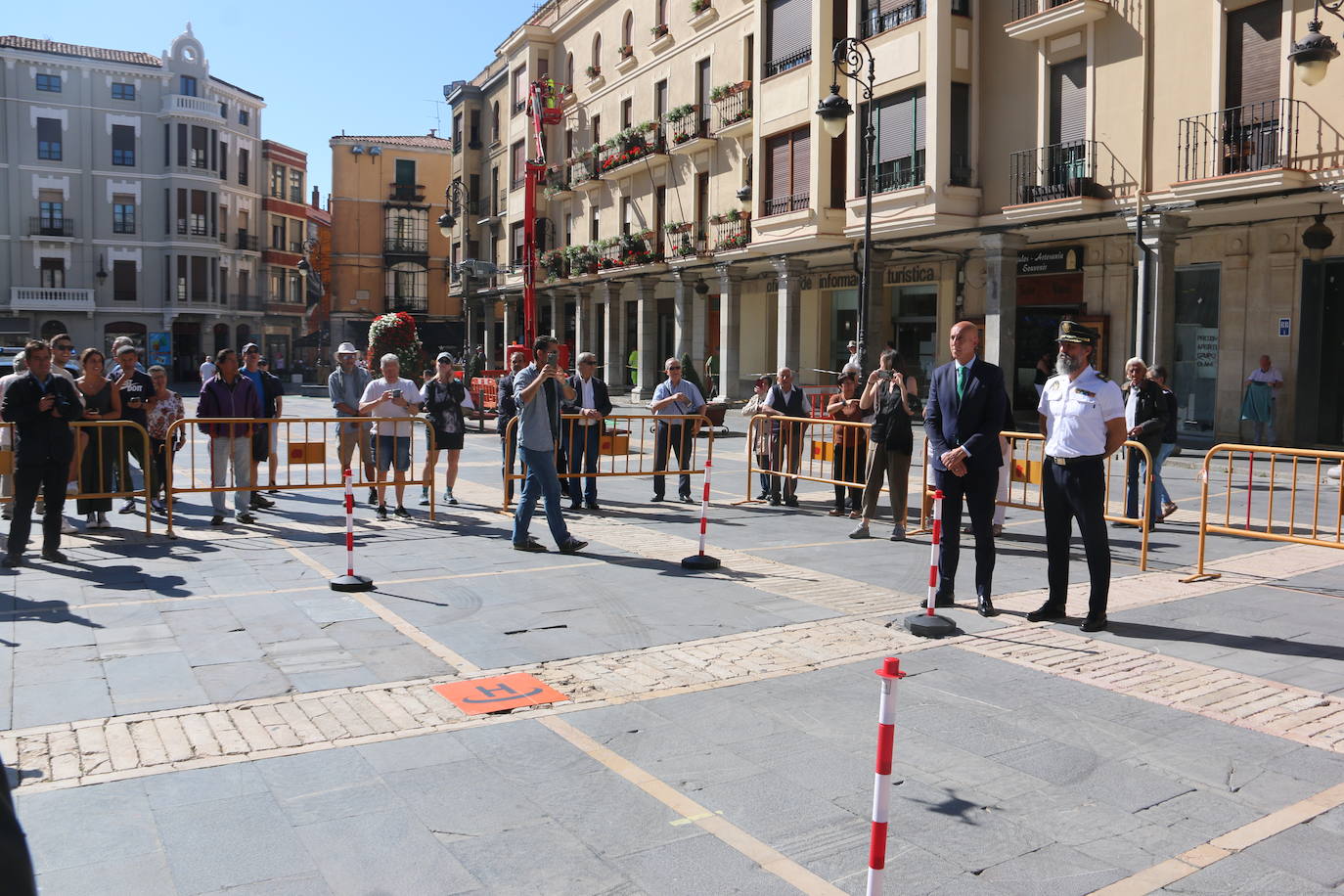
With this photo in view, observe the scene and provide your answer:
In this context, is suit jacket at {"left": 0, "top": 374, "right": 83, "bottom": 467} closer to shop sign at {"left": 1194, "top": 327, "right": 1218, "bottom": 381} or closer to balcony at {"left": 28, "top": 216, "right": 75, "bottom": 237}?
shop sign at {"left": 1194, "top": 327, "right": 1218, "bottom": 381}

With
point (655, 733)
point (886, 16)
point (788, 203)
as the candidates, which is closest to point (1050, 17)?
point (886, 16)

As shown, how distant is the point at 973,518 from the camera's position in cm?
808

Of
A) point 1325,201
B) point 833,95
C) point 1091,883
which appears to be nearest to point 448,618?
point 1091,883

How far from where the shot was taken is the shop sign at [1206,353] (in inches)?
873

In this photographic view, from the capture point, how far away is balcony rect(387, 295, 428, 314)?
68375mm

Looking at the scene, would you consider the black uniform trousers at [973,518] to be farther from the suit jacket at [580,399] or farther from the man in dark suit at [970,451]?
the suit jacket at [580,399]

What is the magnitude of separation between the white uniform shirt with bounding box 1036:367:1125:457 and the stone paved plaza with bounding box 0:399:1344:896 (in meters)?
1.25

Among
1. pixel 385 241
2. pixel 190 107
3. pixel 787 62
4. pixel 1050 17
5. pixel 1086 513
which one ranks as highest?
pixel 190 107

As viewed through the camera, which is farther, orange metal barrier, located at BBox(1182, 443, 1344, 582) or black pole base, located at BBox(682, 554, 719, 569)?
black pole base, located at BBox(682, 554, 719, 569)

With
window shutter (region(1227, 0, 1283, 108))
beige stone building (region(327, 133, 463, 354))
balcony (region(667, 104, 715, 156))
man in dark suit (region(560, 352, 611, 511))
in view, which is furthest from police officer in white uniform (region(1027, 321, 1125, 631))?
beige stone building (region(327, 133, 463, 354))

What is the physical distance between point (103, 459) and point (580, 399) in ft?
17.3

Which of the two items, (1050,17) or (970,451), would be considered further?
(1050,17)

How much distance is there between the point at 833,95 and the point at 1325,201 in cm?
851

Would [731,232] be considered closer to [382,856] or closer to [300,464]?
[300,464]
